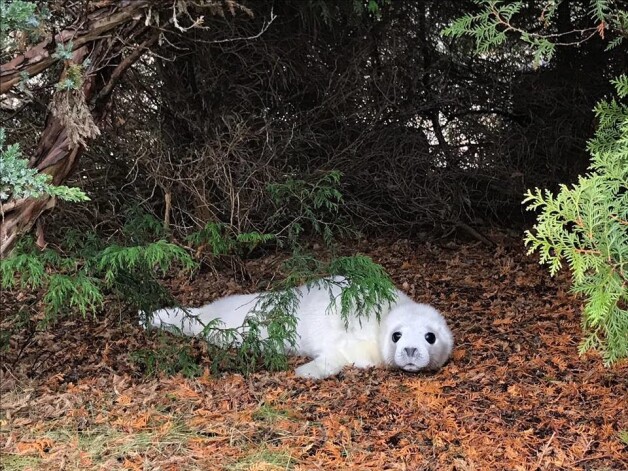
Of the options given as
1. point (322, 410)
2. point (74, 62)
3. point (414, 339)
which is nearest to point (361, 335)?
point (414, 339)

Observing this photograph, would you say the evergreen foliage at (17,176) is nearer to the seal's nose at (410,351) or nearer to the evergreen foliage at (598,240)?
the evergreen foliage at (598,240)

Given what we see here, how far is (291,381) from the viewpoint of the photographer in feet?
15.7

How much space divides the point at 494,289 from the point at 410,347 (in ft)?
6.75

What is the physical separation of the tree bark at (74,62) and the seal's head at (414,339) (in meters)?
2.46

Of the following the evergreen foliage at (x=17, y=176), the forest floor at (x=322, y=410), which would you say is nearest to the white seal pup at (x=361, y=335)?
the forest floor at (x=322, y=410)

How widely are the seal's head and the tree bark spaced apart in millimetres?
2461

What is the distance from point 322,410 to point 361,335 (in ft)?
3.49

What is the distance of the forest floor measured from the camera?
145 inches

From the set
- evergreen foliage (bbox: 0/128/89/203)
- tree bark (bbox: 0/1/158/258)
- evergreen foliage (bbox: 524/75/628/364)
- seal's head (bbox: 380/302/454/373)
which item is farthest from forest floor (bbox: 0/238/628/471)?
evergreen foliage (bbox: 0/128/89/203)

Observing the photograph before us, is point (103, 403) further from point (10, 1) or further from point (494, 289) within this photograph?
point (494, 289)

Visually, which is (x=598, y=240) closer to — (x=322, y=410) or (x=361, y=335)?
(x=322, y=410)

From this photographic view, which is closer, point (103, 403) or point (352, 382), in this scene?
point (103, 403)

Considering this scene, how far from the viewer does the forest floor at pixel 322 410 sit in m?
3.68

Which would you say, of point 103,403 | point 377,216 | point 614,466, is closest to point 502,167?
point 377,216
